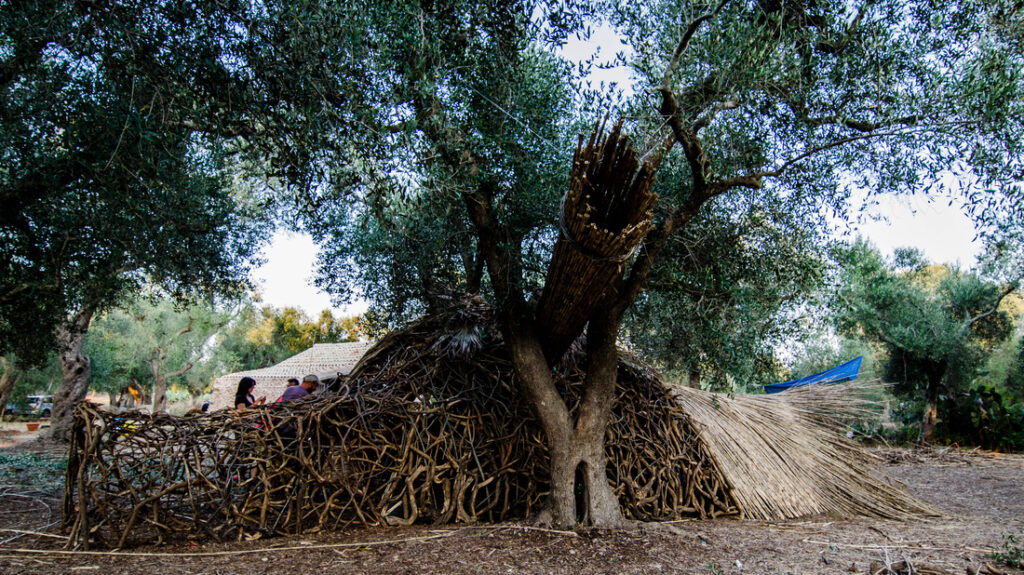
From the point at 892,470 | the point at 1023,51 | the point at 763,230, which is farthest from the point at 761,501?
the point at 892,470

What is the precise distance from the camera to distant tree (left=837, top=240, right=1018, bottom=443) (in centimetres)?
1627

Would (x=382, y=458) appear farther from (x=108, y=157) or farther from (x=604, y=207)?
(x=108, y=157)

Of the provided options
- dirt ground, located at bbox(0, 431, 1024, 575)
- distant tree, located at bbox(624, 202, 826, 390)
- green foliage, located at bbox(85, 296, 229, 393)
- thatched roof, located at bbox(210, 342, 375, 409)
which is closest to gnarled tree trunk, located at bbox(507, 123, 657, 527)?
dirt ground, located at bbox(0, 431, 1024, 575)

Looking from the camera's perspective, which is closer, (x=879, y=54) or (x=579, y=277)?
(x=579, y=277)

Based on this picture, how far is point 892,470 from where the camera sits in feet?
38.3

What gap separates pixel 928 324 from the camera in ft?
54.1

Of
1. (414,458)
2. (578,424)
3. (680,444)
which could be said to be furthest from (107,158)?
(680,444)

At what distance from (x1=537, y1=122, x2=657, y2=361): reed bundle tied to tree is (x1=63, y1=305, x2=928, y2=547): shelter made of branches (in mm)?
2456

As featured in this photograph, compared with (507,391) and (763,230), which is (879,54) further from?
(507,391)

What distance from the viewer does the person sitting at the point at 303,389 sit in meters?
6.24

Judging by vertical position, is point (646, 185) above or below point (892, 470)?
above

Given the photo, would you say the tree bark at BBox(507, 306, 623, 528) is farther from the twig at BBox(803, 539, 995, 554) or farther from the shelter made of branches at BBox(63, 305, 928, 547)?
the twig at BBox(803, 539, 995, 554)

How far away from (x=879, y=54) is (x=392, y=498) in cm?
636

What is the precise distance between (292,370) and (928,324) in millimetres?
21027
